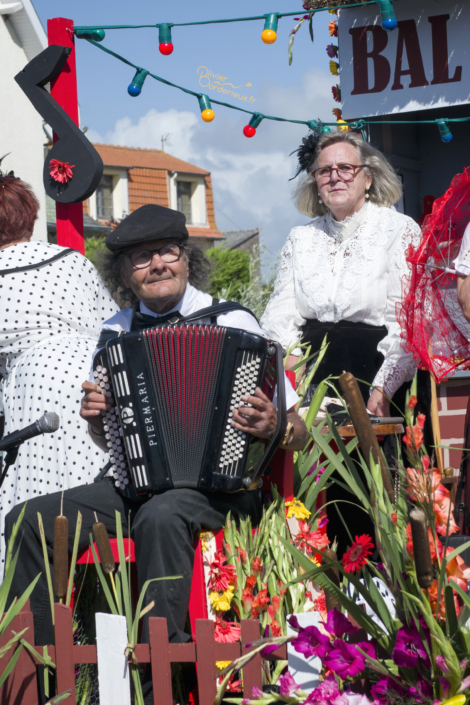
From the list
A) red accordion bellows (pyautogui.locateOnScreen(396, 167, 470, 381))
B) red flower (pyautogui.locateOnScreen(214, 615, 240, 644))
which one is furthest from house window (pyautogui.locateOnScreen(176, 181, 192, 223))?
red flower (pyautogui.locateOnScreen(214, 615, 240, 644))

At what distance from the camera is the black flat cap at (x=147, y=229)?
9.22ft

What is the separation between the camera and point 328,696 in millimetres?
1451

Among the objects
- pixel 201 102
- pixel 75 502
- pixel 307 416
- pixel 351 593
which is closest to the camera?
pixel 351 593

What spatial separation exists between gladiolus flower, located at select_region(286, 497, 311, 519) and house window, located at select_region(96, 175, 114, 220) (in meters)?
30.9

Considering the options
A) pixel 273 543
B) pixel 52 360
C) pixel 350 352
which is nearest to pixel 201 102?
pixel 350 352

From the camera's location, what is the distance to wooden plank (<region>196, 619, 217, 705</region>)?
1.93 metres

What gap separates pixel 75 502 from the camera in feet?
8.83

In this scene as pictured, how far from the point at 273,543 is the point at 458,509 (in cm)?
64

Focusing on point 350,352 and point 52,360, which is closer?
point 52,360

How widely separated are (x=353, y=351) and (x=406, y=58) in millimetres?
2360

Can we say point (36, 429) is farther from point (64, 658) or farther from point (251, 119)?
point (251, 119)

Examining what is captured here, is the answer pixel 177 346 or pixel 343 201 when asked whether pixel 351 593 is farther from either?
pixel 343 201

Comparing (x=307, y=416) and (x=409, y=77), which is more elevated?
(x=409, y=77)

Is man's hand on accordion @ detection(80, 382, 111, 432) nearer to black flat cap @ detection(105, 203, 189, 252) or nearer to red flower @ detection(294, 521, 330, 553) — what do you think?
black flat cap @ detection(105, 203, 189, 252)
